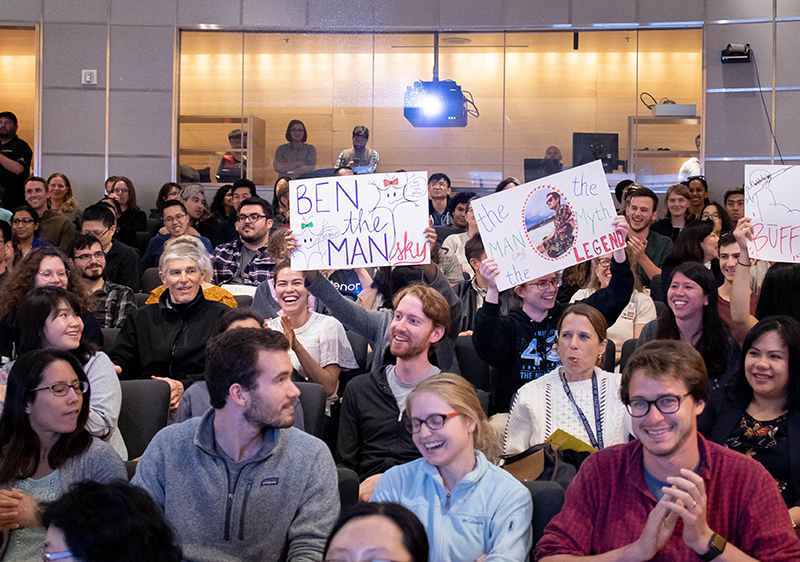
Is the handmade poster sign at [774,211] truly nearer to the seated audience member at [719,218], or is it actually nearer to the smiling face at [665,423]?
the smiling face at [665,423]

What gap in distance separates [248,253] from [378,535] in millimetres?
4377

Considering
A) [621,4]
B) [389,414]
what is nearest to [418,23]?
[621,4]

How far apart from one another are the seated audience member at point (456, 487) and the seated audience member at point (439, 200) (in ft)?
17.0

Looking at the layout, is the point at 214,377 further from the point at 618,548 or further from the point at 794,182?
the point at 794,182

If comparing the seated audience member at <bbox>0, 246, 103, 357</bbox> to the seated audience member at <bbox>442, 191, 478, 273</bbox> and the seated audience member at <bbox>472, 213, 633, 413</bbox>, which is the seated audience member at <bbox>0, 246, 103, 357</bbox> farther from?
the seated audience member at <bbox>442, 191, 478, 273</bbox>

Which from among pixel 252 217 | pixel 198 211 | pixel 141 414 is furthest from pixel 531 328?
pixel 198 211

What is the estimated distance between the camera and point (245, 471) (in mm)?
2344

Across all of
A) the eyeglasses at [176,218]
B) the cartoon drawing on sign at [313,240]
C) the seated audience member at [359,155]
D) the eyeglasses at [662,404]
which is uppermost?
the seated audience member at [359,155]

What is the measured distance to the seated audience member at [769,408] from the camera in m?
2.62

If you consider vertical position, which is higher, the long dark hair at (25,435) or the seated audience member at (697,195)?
the seated audience member at (697,195)

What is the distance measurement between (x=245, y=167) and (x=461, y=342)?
234 inches

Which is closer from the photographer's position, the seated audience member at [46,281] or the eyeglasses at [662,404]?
the eyeglasses at [662,404]

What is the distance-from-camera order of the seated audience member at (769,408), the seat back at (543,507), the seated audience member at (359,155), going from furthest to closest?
1. the seated audience member at (359,155)
2. the seated audience member at (769,408)
3. the seat back at (543,507)

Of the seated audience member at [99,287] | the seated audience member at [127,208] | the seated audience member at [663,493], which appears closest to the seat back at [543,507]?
the seated audience member at [663,493]
